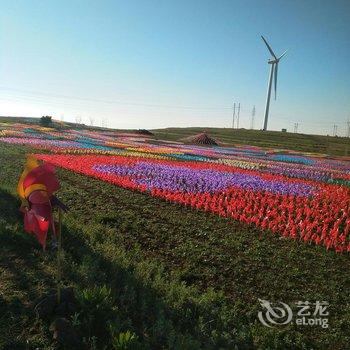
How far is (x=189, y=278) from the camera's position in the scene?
22.3ft

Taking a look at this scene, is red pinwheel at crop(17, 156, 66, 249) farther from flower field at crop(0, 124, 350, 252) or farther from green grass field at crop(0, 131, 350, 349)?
flower field at crop(0, 124, 350, 252)

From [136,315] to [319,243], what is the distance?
6181mm

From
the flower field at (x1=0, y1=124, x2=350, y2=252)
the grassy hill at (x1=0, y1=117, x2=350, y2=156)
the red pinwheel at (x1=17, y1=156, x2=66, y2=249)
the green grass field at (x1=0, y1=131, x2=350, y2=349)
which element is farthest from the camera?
the grassy hill at (x1=0, y1=117, x2=350, y2=156)

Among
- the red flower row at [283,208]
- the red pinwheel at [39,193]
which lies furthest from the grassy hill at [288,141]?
the red pinwheel at [39,193]

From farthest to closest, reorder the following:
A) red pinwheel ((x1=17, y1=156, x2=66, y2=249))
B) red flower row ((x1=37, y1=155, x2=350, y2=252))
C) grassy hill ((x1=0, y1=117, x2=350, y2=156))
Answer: grassy hill ((x1=0, y1=117, x2=350, y2=156)) < red flower row ((x1=37, y1=155, x2=350, y2=252)) < red pinwheel ((x1=17, y1=156, x2=66, y2=249))

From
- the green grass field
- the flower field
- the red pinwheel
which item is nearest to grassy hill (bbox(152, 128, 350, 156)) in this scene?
the flower field

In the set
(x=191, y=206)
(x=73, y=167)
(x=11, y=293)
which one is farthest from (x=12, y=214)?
(x=73, y=167)

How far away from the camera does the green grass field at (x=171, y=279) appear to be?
4.74 metres

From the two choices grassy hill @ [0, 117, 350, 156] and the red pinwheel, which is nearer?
the red pinwheel

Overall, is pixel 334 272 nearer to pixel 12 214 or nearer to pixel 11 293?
pixel 11 293

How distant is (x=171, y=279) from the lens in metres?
6.55

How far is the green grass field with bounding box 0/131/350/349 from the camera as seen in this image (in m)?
4.74

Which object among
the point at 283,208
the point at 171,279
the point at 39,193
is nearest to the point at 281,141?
the point at 283,208

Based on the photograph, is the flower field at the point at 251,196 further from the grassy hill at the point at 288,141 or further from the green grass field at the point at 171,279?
the grassy hill at the point at 288,141
